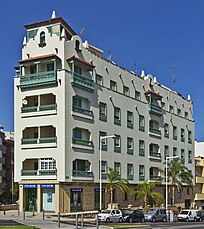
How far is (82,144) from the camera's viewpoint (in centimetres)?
5656

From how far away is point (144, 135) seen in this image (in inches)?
2832

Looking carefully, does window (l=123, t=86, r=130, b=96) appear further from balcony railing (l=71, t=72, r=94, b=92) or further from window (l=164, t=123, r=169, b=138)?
window (l=164, t=123, r=169, b=138)

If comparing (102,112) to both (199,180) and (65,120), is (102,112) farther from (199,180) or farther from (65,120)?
(199,180)

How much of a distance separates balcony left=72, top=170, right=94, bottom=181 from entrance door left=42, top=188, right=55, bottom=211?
9.31 feet

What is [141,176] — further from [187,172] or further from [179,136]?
[179,136]

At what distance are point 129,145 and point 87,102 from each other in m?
12.2

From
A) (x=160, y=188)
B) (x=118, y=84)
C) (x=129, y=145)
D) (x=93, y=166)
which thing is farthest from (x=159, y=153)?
(x=93, y=166)

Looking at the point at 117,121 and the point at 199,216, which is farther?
the point at 117,121

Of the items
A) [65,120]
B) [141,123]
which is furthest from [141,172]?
[65,120]

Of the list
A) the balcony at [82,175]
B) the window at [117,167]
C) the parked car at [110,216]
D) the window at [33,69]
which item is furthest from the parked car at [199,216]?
the window at [33,69]

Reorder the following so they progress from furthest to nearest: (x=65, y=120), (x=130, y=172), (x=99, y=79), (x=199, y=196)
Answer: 1. (x=199, y=196)
2. (x=130, y=172)
3. (x=99, y=79)
4. (x=65, y=120)

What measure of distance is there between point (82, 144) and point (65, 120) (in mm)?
4344

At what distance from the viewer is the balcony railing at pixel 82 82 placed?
55375 millimetres

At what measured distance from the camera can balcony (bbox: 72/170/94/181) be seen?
178 feet
